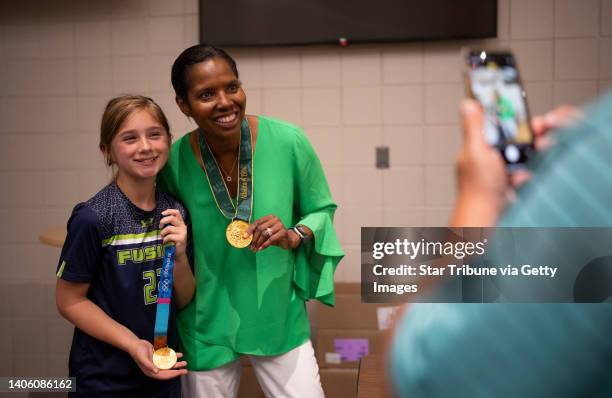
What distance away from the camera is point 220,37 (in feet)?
5.20

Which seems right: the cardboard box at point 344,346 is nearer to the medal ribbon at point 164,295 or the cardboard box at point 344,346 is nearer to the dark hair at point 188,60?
the medal ribbon at point 164,295

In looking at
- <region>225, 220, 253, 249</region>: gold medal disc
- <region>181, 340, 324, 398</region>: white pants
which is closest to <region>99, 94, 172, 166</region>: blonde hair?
<region>225, 220, 253, 249</region>: gold medal disc

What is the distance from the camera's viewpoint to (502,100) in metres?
0.52

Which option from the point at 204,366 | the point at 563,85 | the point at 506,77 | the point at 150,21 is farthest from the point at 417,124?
the point at 506,77

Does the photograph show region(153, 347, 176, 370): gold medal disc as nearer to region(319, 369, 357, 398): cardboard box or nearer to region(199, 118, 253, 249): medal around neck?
region(199, 118, 253, 249): medal around neck

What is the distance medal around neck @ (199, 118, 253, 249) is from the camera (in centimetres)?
105

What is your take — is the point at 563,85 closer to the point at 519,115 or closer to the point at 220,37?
the point at 220,37

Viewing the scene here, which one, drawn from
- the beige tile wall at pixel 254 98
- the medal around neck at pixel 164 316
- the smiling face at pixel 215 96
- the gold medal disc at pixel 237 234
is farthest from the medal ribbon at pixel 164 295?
the beige tile wall at pixel 254 98

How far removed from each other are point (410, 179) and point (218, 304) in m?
0.78

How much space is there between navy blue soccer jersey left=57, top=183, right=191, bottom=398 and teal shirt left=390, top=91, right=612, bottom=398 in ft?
2.34

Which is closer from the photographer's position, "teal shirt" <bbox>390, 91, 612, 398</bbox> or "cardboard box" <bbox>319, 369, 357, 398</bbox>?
"teal shirt" <bbox>390, 91, 612, 398</bbox>

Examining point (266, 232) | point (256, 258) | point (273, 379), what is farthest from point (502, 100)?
point (273, 379)

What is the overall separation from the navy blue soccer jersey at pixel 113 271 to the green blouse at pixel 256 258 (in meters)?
0.06

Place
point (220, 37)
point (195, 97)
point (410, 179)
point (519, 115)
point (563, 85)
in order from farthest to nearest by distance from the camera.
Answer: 1. point (410, 179)
2. point (220, 37)
3. point (563, 85)
4. point (195, 97)
5. point (519, 115)
